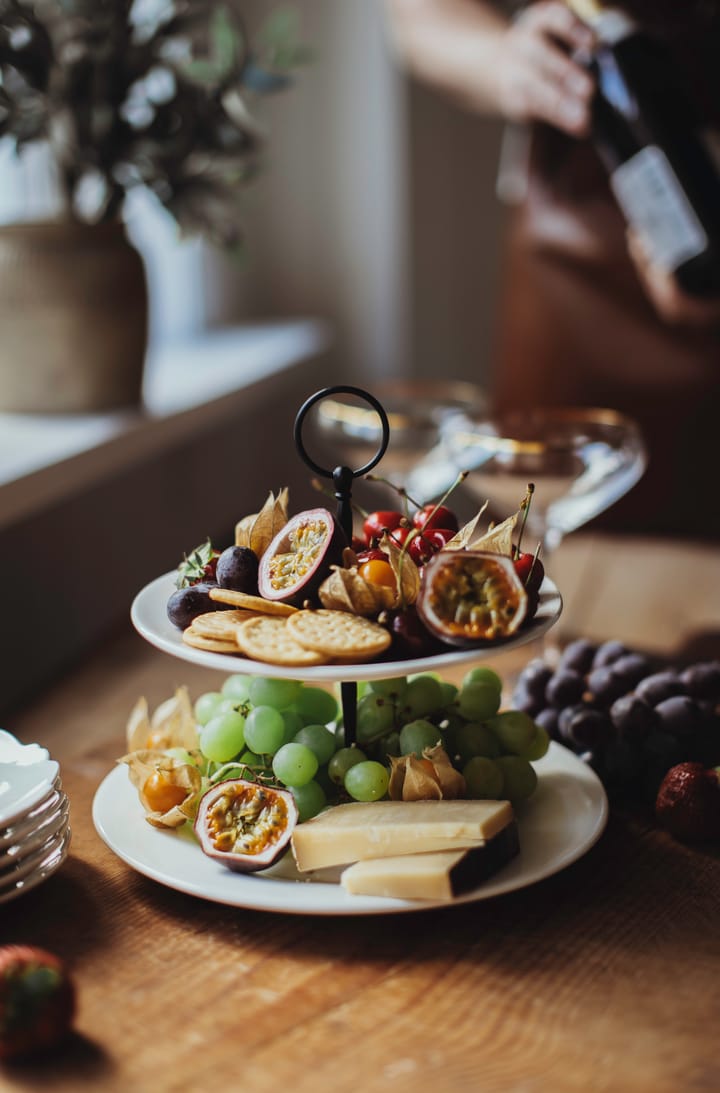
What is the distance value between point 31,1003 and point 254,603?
0.77 ft

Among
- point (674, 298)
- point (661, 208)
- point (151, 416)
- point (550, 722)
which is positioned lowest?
point (550, 722)

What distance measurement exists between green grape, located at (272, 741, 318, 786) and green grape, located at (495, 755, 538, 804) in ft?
0.41

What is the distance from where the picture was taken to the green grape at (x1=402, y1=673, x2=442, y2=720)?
0.71 m

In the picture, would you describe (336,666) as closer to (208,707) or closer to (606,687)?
(208,707)

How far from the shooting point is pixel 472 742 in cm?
71

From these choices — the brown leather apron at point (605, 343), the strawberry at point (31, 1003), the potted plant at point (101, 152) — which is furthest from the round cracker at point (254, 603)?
the brown leather apron at point (605, 343)

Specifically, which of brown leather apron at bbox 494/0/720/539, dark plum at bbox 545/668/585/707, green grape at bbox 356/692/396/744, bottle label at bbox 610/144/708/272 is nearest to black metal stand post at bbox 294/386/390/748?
green grape at bbox 356/692/396/744

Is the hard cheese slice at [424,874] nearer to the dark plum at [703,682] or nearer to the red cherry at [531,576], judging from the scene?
the red cherry at [531,576]

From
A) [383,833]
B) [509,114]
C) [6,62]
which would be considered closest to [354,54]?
[509,114]

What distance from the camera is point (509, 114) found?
1.62 meters

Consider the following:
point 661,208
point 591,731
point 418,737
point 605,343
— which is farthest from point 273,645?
point 605,343

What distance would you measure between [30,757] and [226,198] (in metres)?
0.93

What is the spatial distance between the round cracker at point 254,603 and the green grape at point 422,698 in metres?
0.12

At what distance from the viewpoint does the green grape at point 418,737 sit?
0.68 metres
